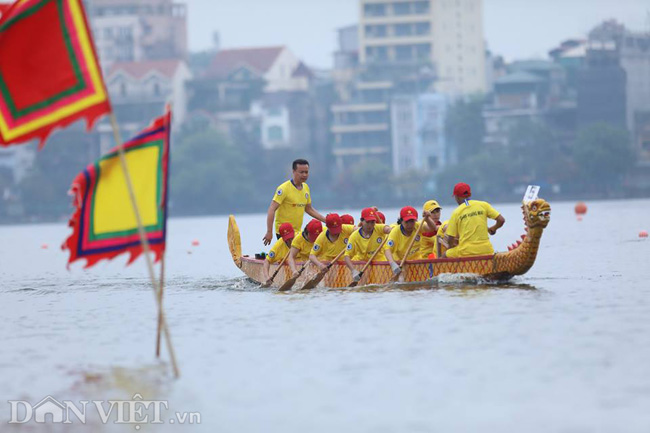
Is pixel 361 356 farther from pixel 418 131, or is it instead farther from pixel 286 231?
pixel 418 131

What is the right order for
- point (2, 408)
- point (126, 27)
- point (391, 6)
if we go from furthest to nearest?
point (126, 27) → point (391, 6) → point (2, 408)

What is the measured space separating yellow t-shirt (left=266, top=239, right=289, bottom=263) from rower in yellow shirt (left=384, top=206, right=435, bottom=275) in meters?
2.72

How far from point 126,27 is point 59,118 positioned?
16544 centimetres

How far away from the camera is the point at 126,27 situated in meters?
178

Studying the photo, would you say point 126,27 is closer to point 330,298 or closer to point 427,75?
point 427,75

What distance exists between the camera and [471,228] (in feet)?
76.0

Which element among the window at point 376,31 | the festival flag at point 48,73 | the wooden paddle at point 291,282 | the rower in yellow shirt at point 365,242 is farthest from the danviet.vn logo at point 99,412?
the window at point 376,31

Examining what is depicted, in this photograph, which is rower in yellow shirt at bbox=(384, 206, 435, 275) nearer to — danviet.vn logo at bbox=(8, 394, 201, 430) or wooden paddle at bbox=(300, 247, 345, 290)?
wooden paddle at bbox=(300, 247, 345, 290)

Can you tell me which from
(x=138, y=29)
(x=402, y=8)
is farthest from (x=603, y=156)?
(x=138, y=29)

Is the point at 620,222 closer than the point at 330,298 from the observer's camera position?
No

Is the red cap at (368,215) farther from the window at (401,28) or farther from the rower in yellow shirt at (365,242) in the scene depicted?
the window at (401,28)

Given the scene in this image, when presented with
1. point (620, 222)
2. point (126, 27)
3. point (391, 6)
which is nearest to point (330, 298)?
point (620, 222)

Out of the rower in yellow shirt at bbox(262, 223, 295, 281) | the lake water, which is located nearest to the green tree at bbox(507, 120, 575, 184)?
the lake water

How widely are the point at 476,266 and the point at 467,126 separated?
11776cm
